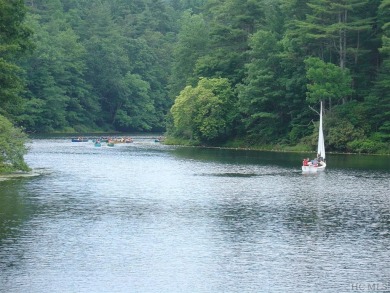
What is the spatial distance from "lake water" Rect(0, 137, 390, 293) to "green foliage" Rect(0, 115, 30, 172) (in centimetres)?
263

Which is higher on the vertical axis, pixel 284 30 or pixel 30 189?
pixel 284 30

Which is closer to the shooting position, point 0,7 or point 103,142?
point 0,7

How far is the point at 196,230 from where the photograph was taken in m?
45.2

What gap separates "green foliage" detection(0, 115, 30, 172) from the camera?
6819 centimetres

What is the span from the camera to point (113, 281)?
3400 cm

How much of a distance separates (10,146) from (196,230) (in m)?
27.7

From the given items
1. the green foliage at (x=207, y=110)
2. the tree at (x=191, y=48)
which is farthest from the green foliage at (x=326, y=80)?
the tree at (x=191, y=48)

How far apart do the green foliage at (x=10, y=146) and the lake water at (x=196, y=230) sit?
2.63 m

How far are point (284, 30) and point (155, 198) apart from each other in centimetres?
6625

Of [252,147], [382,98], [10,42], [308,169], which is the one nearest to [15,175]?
[10,42]

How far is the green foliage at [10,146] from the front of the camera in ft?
224

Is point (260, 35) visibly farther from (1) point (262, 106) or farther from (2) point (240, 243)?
(2) point (240, 243)

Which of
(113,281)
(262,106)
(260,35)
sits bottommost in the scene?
(113,281)

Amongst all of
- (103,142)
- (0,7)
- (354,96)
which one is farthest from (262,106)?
(0,7)
